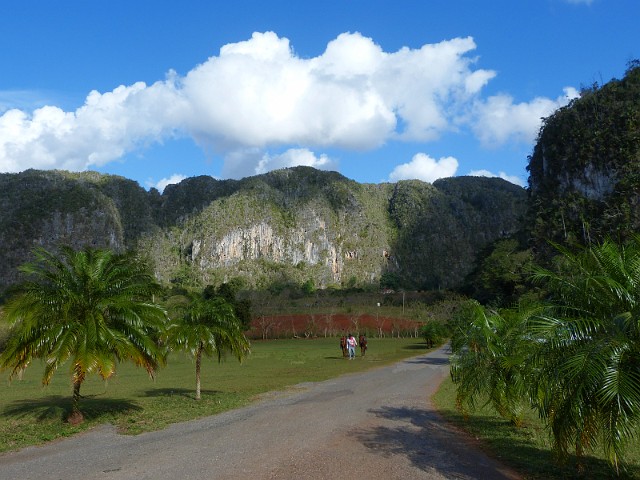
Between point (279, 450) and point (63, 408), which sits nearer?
point (279, 450)

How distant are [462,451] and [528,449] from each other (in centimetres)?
144

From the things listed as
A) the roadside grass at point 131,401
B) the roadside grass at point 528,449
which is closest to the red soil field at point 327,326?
the roadside grass at point 131,401

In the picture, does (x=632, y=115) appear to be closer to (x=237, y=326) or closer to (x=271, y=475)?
(x=237, y=326)

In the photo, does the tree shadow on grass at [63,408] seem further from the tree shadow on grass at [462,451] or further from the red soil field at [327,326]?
the red soil field at [327,326]

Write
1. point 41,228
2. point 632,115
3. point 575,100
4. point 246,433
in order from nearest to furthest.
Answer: point 246,433 → point 632,115 → point 575,100 → point 41,228

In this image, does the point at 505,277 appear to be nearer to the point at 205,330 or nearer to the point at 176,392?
the point at 176,392

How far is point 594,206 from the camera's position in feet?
290

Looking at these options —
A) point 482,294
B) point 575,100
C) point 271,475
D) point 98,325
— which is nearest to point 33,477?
point 271,475

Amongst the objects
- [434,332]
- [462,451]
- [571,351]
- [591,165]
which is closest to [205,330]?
[462,451]

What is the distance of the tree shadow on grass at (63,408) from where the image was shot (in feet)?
51.2

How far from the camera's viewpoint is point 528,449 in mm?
10852

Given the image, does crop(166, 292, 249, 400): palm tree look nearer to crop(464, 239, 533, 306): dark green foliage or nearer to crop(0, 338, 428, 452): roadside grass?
crop(0, 338, 428, 452): roadside grass

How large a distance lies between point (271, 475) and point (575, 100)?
11593cm

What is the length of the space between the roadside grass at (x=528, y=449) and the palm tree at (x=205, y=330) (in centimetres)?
826
